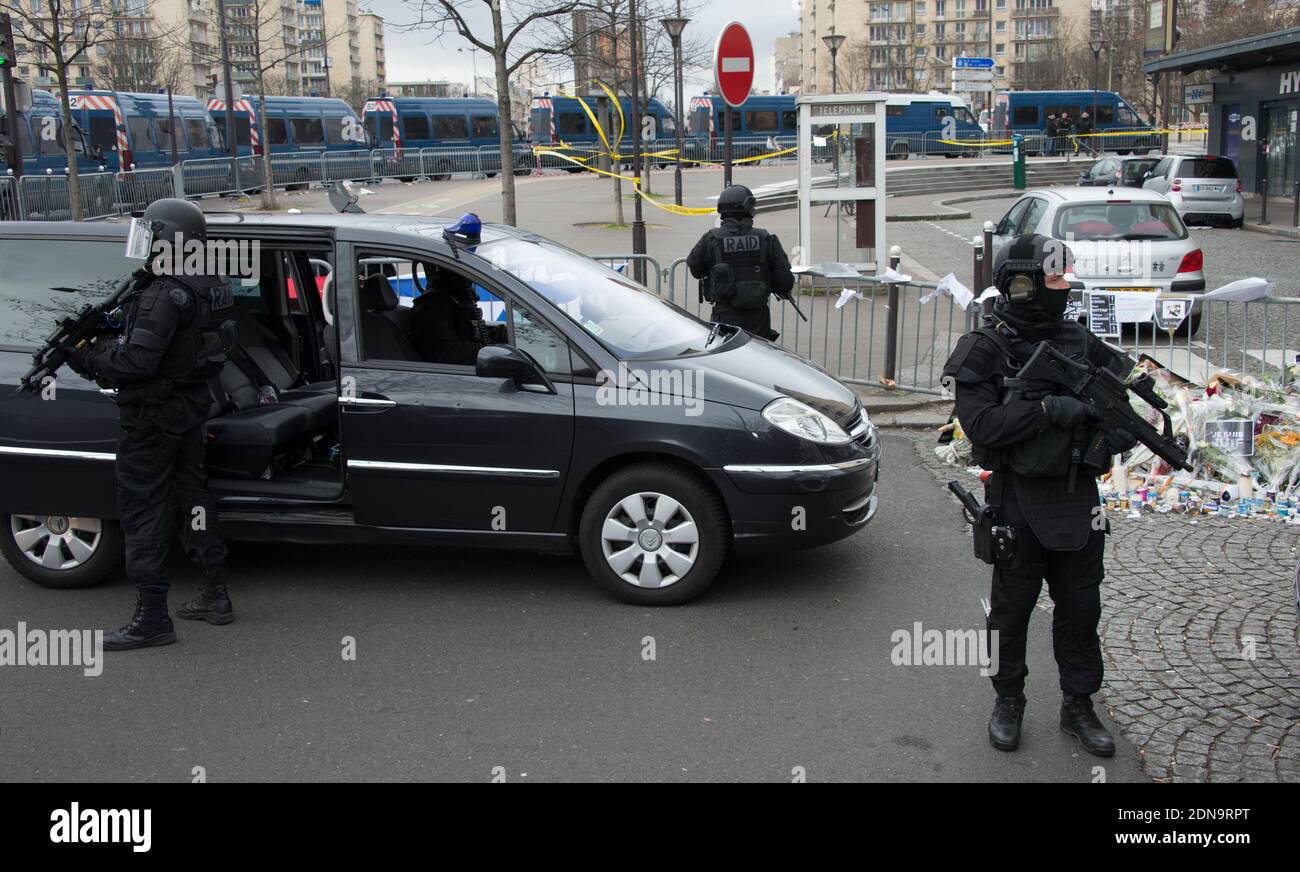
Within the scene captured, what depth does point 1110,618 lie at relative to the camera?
5.35 meters

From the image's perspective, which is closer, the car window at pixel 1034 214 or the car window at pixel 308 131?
the car window at pixel 1034 214

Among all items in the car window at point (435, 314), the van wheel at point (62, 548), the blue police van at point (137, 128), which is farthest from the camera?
the blue police van at point (137, 128)

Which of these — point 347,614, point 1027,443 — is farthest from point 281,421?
point 1027,443

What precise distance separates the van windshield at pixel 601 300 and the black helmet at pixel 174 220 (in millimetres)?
1320

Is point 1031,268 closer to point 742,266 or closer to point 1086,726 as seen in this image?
point 1086,726

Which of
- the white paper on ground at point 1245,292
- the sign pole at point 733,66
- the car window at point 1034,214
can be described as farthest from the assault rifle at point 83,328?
the car window at point 1034,214

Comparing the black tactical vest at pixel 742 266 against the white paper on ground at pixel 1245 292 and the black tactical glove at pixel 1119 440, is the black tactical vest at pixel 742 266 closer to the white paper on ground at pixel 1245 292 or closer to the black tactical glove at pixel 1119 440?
the white paper on ground at pixel 1245 292

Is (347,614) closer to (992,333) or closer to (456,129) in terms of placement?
(992,333)

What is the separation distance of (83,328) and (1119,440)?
4185 mm

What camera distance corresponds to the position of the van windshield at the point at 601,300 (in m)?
5.79

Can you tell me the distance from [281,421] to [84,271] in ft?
4.05

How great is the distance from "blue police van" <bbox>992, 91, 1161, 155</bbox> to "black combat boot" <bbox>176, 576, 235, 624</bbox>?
190ft

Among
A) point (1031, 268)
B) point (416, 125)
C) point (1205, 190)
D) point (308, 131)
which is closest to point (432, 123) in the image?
point (416, 125)

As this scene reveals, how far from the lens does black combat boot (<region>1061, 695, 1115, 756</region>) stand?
406 cm
